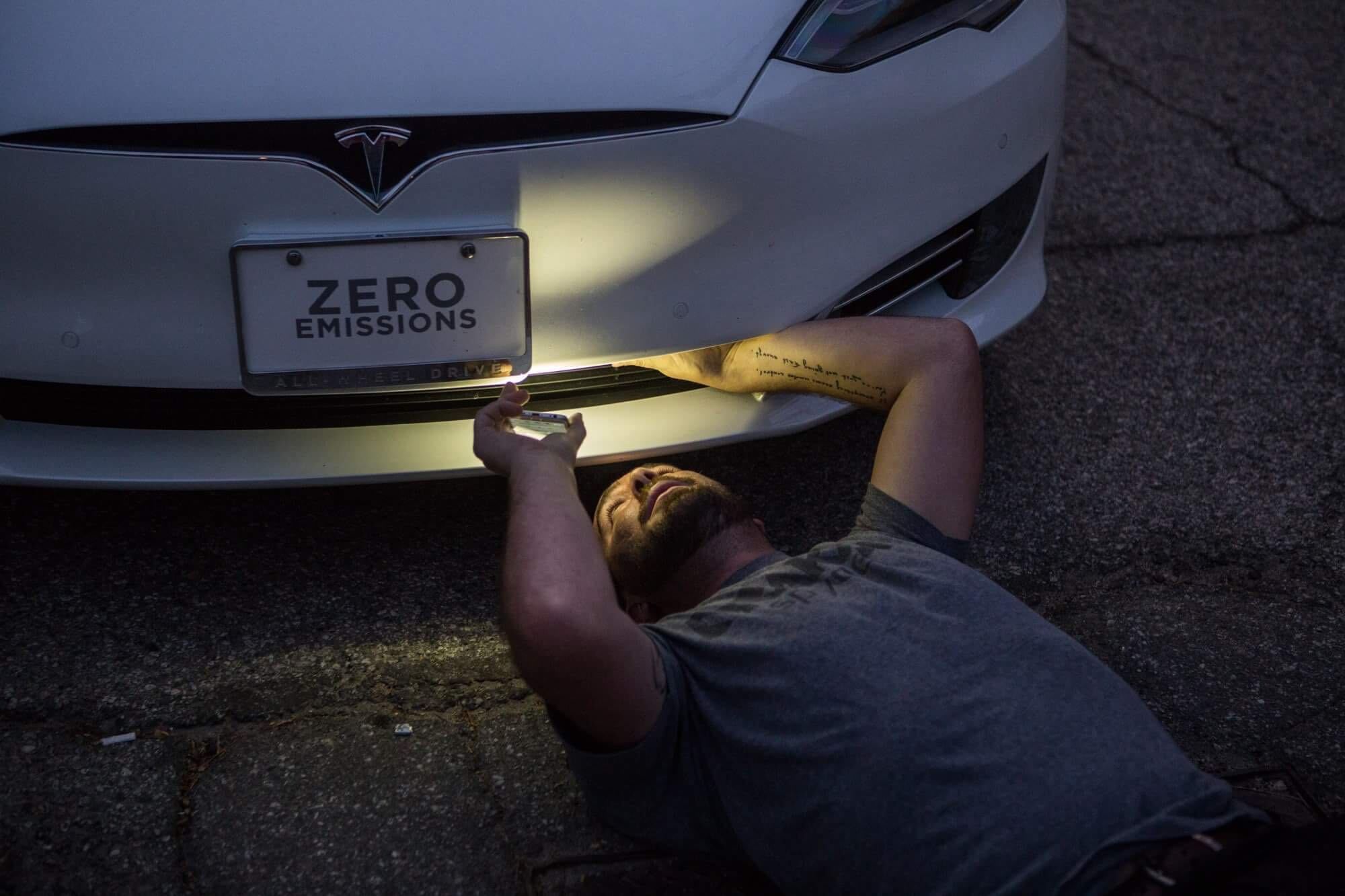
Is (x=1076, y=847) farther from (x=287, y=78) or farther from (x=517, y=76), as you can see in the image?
(x=287, y=78)

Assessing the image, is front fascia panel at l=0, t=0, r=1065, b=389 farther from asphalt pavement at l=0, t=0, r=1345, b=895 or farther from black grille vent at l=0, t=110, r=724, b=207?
asphalt pavement at l=0, t=0, r=1345, b=895

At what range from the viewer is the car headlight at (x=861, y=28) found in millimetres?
1961

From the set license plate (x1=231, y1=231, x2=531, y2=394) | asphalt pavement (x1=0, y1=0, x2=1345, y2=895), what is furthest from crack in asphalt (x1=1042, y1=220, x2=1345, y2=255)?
license plate (x1=231, y1=231, x2=531, y2=394)

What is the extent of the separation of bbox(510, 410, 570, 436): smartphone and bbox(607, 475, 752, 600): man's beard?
0.20 meters

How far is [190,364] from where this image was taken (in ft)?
6.08

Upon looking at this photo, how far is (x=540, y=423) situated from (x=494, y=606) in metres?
0.41

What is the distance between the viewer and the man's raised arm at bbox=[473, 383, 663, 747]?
1579 millimetres

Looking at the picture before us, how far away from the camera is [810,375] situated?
208cm

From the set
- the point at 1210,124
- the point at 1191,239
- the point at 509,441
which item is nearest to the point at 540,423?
the point at 509,441

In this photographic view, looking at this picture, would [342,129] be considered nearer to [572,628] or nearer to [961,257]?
[572,628]

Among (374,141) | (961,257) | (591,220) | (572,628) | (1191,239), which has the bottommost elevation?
(1191,239)

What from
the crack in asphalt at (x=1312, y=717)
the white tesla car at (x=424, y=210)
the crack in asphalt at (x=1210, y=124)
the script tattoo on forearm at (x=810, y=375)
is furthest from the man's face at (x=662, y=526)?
the crack in asphalt at (x=1210, y=124)

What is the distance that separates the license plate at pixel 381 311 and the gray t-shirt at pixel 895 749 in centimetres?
50

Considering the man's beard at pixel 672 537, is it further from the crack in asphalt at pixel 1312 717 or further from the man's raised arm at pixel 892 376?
the crack in asphalt at pixel 1312 717
